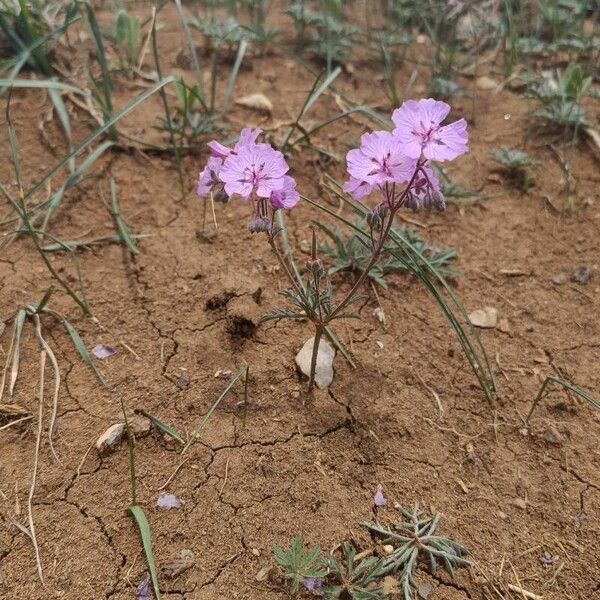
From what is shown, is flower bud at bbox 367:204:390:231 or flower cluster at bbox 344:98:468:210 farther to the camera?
flower bud at bbox 367:204:390:231

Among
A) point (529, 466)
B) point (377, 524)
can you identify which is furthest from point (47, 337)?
point (529, 466)

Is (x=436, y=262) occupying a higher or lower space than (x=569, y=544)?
higher

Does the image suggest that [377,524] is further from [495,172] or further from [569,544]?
[495,172]

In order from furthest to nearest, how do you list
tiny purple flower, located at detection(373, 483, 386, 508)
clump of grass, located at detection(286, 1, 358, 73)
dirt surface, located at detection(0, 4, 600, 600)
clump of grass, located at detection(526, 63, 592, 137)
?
clump of grass, located at detection(286, 1, 358, 73), clump of grass, located at detection(526, 63, 592, 137), tiny purple flower, located at detection(373, 483, 386, 508), dirt surface, located at detection(0, 4, 600, 600)

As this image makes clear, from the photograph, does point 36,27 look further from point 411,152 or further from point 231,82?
point 411,152

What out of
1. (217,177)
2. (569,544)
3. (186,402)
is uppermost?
(217,177)

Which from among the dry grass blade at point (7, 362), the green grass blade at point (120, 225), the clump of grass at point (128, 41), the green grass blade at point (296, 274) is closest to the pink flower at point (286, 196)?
the green grass blade at point (296, 274)

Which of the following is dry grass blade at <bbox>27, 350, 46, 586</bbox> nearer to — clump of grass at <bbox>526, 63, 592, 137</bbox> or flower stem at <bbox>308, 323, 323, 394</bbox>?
flower stem at <bbox>308, 323, 323, 394</bbox>

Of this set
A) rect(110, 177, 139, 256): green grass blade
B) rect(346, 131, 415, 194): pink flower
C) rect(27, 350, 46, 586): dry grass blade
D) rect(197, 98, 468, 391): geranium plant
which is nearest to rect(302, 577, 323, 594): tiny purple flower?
rect(27, 350, 46, 586): dry grass blade
